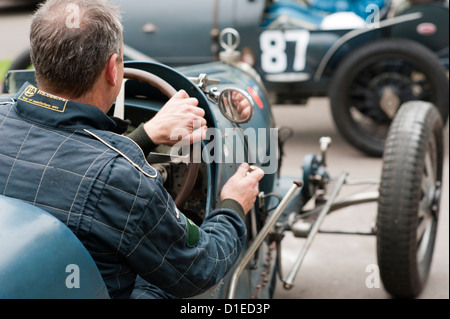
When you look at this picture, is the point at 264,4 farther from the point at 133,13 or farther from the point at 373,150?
the point at 373,150

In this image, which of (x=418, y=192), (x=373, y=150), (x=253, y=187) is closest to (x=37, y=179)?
(x=253, y=187)

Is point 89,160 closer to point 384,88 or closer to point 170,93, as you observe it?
point 170,93

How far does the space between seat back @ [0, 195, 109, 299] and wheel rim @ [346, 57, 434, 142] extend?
4.16 metres

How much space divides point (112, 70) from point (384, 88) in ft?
13.3

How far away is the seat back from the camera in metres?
1.31

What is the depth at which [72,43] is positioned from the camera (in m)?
1.48

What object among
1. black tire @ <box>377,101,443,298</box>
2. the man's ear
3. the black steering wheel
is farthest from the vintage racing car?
the man's ear

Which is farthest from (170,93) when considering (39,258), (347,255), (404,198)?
(347,255)

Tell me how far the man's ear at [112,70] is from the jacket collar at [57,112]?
87mm

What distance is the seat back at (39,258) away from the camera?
1.31 metres

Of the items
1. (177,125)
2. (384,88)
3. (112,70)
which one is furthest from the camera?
(384,88)

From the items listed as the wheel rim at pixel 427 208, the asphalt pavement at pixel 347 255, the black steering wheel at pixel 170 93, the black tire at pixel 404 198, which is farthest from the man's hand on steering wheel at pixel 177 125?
the wheel rim at pixel 427 208

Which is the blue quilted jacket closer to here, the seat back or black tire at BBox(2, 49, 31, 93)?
the seat back

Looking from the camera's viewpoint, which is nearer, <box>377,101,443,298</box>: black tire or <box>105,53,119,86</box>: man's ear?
<box>105,53,119,86</box>: man's ear
